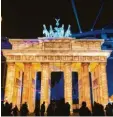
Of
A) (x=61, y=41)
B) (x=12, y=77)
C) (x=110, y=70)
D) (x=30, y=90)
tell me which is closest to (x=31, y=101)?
(x=30, y=90)

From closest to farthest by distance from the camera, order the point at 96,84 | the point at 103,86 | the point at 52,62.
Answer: the point at 103,86, the point at 52,62, the point at 96,84

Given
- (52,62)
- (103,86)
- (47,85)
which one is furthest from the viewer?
(52,62)

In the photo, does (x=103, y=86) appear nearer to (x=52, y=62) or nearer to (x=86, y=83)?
(x=86, y=83)

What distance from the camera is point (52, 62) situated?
934 inches

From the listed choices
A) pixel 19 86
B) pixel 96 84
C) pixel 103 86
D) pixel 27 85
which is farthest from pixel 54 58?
pixel 103 86

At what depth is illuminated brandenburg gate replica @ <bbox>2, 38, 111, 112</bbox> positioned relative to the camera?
2303cm

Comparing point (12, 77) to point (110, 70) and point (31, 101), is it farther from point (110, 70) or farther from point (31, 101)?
point (110, 70)

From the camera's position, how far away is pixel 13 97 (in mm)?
23141

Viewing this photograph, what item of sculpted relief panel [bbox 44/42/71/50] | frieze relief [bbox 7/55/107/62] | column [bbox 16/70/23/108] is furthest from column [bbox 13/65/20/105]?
sculpted relief panel [bbox 44/42/71/50]

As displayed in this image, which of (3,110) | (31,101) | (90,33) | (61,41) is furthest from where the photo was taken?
(90,33)

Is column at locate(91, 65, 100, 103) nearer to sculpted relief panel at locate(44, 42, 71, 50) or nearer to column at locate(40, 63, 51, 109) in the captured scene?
sculpted relief panel at locate(44, 42, 71, 50)

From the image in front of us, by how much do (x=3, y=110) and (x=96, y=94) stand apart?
54.9ft

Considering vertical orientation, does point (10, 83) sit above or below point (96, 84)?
above

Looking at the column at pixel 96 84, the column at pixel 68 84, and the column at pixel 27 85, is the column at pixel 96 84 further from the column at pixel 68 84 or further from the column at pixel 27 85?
the column at pixel 27 85
